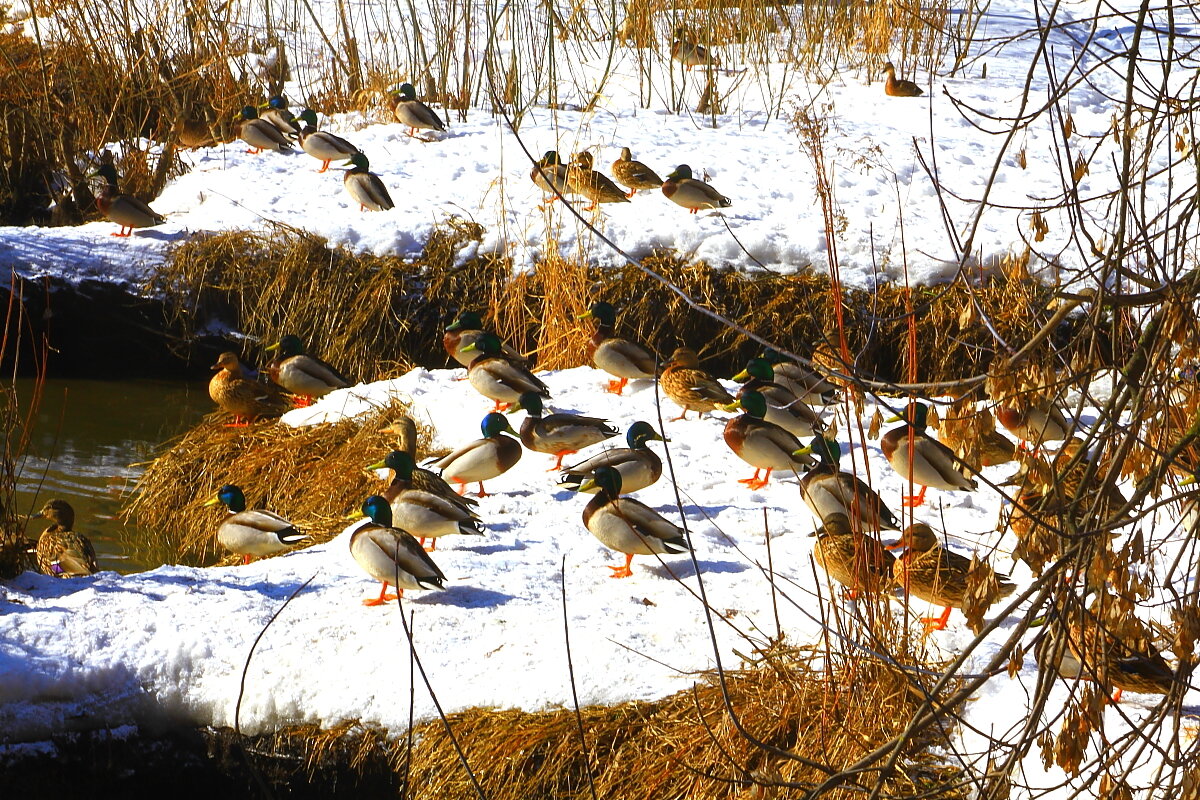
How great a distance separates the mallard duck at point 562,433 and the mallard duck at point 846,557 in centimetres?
156

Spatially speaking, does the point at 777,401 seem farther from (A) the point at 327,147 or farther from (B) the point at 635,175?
(A) the point at 327,147

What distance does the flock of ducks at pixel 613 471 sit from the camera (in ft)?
15.0

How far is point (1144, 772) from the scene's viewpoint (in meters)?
3.79

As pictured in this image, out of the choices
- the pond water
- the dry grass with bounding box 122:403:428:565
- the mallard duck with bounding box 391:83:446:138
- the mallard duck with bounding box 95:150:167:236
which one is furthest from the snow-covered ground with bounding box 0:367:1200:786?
the mallard duck with bounding box 391:83:446:138

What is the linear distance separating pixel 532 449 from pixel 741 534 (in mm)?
1399

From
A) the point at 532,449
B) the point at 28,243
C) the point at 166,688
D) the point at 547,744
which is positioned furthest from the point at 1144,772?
the point at 28,243

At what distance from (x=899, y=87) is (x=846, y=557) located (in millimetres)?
8332

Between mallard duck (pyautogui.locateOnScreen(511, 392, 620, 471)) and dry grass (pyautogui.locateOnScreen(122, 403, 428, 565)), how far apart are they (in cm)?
92

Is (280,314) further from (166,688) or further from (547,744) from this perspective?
(547,744)

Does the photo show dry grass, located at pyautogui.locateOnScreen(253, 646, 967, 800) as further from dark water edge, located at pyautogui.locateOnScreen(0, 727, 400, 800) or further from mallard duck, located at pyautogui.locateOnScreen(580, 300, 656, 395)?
mallard duck, located at pyautogui.locateOnScreen(580, 300, 656, 395)

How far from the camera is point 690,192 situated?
948 centimetres

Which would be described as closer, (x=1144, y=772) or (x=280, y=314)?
(x=1144, y=772)

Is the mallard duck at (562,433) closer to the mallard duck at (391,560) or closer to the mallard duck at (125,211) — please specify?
the mallard duck at (391,560)

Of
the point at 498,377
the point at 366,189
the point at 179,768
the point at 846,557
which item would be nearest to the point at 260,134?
the point at 366,189
